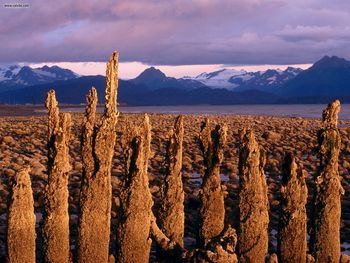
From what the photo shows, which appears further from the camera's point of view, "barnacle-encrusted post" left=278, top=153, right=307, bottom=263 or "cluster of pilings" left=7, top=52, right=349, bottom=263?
"barnacle-encrusted post" left=278, top=153, right=307, bottom=263

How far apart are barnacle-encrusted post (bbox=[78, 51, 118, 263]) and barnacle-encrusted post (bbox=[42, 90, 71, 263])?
368mm

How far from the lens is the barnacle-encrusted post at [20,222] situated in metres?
12.2

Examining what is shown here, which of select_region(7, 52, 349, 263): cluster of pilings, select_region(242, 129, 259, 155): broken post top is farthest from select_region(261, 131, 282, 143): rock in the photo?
select_region(242, 129, 259, 155): broken post top

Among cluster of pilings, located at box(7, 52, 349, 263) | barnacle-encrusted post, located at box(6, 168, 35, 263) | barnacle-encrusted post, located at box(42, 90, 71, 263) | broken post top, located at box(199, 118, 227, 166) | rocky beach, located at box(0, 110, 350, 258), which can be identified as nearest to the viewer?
barnacle-encrusted post, located at box(6, 168, 35, 263)

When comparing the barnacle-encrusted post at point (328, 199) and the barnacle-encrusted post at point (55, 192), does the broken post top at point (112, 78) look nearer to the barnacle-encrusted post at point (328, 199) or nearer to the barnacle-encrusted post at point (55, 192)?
the barnacle-encrusted post at point (55, 192)

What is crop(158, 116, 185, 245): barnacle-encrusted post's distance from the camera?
14008mm

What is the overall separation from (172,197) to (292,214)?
2.67m

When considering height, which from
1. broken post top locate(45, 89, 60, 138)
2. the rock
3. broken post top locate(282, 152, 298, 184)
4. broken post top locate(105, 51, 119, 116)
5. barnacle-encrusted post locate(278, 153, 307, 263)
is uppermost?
broken post top locate(105, 51, 119, 116)

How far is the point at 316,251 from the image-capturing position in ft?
46.0

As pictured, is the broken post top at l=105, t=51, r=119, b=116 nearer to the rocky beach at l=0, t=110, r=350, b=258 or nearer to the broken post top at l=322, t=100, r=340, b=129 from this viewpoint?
the rocky beach at l=0, t=110, r=350, b=258

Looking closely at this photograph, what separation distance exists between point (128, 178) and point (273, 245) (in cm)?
638

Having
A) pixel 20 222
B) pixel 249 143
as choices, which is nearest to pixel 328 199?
pixel 249 143

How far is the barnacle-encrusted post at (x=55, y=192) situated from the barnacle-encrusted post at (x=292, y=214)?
4674mm

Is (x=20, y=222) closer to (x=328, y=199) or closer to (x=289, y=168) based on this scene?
(x=289, y=168)
